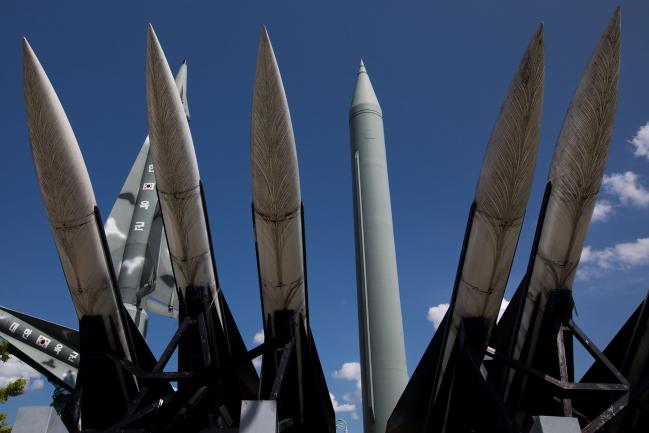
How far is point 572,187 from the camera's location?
4406 mm

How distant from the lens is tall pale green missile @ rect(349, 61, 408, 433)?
6.43m

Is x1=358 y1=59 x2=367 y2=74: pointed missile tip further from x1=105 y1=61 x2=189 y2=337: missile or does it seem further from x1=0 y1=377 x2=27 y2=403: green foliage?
x1=0 y1=377 x2=27 y2=403: green foliage

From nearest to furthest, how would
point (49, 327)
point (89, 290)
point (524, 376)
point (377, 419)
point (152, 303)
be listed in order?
point (89, 290), point (524, 376), point (377, 419), point (49, 327), point (152, 303)

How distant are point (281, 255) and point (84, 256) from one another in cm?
172

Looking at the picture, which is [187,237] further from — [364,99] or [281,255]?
[364,99]

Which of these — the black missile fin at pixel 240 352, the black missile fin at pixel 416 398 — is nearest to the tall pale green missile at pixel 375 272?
the black missile fin at pixel 416 398

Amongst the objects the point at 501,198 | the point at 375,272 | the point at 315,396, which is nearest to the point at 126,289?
the point at 375,272

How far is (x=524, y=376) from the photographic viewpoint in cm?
519

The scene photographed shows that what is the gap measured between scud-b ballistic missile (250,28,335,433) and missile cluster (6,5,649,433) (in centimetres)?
1

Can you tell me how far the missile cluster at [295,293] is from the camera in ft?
13.8

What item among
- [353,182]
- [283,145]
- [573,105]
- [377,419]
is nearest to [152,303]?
[353,182]

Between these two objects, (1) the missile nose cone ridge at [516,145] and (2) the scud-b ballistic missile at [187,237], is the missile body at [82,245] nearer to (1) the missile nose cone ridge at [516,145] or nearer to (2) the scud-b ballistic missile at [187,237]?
(2) the scud-b ballistic missile at [187,237]

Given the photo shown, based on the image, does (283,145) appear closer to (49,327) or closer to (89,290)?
(89,290)

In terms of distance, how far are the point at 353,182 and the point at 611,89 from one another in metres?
4.32
